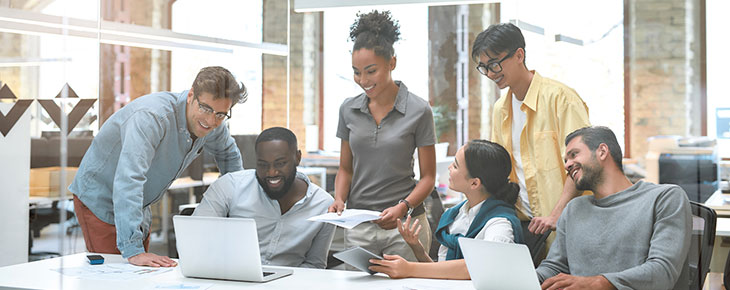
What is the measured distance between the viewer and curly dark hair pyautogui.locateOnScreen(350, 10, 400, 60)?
127 inches

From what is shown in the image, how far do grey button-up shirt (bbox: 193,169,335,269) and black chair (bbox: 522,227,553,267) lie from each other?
2.74 ft

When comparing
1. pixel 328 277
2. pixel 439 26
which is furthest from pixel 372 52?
pixel 328 277

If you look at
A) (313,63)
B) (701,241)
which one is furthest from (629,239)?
(313,63)

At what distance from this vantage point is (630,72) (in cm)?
282

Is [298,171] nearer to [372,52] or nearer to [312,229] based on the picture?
[312,229]

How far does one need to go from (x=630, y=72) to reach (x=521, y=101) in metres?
0.44

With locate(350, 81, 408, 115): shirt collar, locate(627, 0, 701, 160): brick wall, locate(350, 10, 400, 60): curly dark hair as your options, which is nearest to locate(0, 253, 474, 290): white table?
locate(350, 81, 408, 115): shirt collar

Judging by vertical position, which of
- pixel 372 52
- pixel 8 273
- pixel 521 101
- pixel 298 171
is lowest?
pixel 8 273

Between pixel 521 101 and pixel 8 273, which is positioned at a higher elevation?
pixel 521 101

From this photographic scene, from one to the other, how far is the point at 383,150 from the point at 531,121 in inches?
25.6

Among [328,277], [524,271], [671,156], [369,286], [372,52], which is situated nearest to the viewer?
[524,271]

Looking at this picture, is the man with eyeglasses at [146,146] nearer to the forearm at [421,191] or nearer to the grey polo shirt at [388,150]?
the grey polo shirt at [388,150]

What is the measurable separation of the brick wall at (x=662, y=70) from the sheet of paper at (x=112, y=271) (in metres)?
1.77

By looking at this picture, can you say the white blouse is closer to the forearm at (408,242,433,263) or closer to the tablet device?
the forearm at (408,242,433,263)
